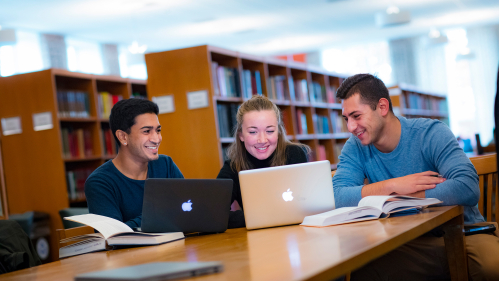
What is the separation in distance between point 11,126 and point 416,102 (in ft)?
25.1

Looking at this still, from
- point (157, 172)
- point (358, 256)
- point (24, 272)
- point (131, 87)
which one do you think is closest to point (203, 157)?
point (157, 172)

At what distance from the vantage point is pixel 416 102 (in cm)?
982

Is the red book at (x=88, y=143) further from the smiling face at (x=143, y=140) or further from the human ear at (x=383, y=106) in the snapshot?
the human ear at (x=383, y=106)

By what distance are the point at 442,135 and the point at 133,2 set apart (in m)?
5.68

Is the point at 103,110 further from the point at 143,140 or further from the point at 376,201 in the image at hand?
the point at 376,201

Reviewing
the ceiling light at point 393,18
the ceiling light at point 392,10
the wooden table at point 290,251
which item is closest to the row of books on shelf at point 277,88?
the ceiling light at point 393,18

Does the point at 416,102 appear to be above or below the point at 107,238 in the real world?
above

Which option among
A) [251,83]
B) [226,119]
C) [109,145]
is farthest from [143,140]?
[109,145]

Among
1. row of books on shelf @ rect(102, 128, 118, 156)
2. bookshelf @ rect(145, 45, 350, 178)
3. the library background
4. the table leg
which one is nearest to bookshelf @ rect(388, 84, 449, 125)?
the library background

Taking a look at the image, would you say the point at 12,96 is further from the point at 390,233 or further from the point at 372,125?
the point at 390,233

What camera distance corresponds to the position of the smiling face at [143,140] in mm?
2393

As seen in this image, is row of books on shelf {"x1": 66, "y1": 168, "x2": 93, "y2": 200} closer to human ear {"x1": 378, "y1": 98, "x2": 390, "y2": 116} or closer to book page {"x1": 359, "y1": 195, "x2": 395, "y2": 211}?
human ear {"x1": 378, "y1": 98, "x2": 390, "y2": 116}

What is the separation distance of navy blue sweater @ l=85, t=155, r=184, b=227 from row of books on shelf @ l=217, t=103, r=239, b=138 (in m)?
1.97

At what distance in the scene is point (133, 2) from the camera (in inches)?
264
